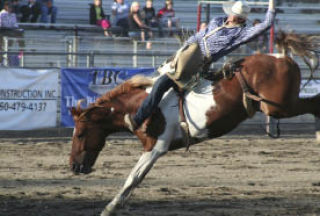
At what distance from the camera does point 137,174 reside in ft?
23.1

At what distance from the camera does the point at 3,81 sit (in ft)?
45.2

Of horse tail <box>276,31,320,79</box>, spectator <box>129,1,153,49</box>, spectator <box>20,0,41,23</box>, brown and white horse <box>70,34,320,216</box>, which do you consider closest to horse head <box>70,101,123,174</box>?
brown and white horse <box>70,34,320,216</box>

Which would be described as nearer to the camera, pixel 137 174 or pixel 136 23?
pixel 137 174

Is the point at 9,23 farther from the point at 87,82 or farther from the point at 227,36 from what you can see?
the point at 227,36

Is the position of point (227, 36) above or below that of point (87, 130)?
above

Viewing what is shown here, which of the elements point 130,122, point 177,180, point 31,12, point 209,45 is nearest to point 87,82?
point 31,12

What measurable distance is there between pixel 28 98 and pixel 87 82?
1268 millimetres

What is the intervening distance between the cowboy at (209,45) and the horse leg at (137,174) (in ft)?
1.10

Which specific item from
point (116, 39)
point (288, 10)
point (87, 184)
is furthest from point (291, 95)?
point (288, 10)

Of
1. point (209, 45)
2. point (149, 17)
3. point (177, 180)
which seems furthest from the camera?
point (149, 17)

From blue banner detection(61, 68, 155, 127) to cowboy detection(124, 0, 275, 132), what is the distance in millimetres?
6985

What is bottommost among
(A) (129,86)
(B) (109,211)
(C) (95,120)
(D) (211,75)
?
(B) (109,211)

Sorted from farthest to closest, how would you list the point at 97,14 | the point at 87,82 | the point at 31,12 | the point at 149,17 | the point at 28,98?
the point at 97,14
the point at 149,17
the point at 31,12
the point at 87,82
the point at 28,98

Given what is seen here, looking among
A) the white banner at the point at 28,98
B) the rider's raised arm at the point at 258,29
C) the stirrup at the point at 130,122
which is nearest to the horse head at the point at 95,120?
the stirrup at the point at 130,122
